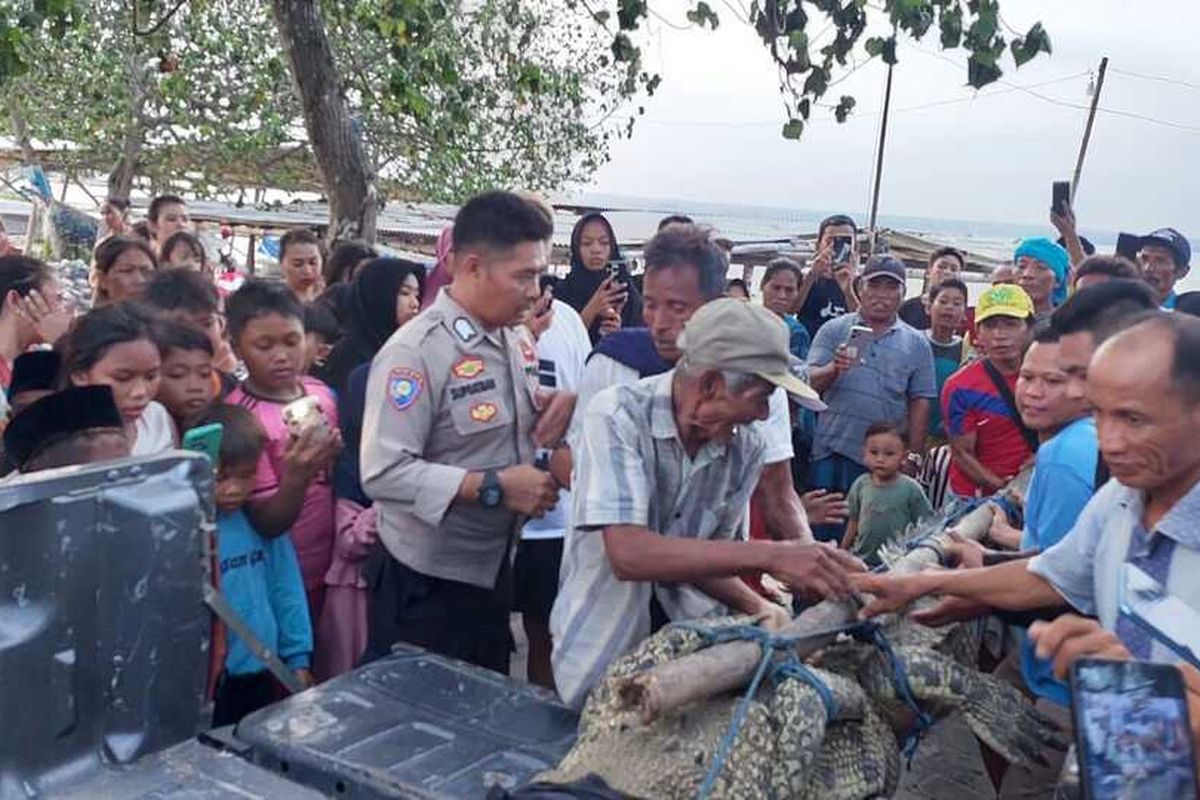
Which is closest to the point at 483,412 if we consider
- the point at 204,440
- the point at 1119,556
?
the point at 204,440

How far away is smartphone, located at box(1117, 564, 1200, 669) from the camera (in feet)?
5.96

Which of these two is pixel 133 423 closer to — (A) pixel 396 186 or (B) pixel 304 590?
(B) pixel 304 590

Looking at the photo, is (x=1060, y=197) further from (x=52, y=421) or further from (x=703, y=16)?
(x=52, y=421)

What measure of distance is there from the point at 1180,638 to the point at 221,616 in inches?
68.9

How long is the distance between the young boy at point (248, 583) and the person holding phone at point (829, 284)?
481 cm

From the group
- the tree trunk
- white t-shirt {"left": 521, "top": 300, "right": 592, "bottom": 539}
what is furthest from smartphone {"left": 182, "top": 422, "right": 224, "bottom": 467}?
the tree trunk

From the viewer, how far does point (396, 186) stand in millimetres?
15766

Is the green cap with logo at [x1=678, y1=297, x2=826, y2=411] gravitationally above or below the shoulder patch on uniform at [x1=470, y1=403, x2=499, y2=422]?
above

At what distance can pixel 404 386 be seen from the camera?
2.87 meters

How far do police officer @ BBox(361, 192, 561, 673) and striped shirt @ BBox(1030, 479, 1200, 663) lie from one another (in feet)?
3.99

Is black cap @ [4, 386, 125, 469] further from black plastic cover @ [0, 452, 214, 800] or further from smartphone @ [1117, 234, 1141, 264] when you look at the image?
smartphone @ [1117, 234, 1141, 264]

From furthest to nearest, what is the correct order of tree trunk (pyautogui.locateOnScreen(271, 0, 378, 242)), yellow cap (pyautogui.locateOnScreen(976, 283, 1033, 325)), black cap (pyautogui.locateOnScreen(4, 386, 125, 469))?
tree trunk (pyautogui.locateOnScreen(271, 0, 378, 242)) < yellow cap (pyautogui.locateOnScreen(976, 283, 1033, 325)) < black cap (pyautogui.locateOnScreen(4, 386, 125, 469))

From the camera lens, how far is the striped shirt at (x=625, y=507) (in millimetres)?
2352

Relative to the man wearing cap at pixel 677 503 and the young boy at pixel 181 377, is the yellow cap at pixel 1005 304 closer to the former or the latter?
the man wearing cap at pixel 677 503
